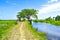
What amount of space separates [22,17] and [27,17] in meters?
6.18

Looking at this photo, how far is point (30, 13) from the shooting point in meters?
97.3

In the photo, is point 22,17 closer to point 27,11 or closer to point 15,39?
point 27,11

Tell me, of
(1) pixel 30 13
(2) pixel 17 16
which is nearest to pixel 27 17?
(1) pixel 30 13

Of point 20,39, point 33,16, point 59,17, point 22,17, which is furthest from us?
point 59,17

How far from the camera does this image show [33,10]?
97000 mm

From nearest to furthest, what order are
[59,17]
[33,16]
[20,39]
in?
[20,39], [33,16], [59,17]

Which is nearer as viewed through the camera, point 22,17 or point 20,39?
point 20,39

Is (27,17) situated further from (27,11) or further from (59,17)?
(59,17)

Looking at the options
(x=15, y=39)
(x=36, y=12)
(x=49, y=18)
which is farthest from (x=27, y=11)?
(x=15, y=39)

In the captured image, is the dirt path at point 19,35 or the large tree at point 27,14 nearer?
the dirt path at point 19,35

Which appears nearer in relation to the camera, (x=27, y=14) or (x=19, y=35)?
(x=19, y=35)

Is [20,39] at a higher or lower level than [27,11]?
lower

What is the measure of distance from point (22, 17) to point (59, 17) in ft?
236

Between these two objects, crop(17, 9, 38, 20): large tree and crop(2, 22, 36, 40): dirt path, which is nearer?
crop(2, 22, 36, 40): dirt path
